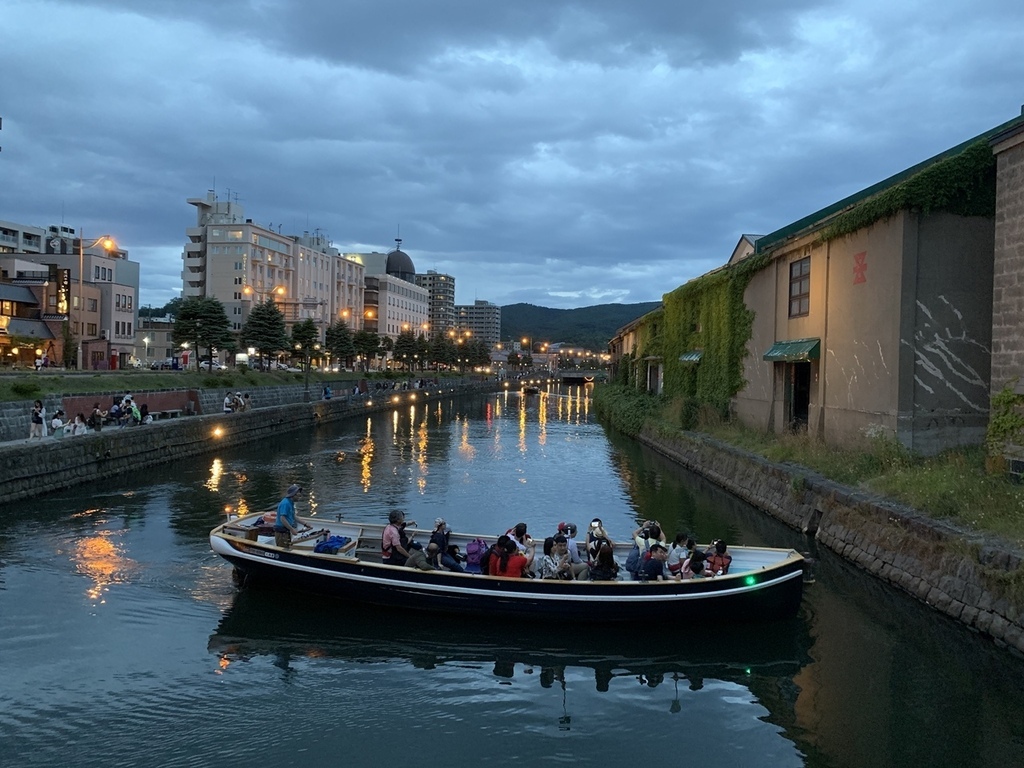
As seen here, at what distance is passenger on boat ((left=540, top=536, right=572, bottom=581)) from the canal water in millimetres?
853

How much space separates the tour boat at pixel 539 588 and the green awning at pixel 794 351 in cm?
1244

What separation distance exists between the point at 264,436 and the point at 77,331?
28.7 metres

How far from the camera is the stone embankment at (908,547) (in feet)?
39.2

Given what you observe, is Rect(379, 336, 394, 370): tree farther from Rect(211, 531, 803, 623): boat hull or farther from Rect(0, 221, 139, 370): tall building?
Rect(211, 531, 803, 623): boat hull

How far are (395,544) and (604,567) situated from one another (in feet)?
12.9

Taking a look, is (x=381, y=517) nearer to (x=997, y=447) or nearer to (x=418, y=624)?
(x=418, y=624)

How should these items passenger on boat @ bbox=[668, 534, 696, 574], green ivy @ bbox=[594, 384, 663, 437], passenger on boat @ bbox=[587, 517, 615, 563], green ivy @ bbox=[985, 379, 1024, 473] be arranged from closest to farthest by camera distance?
1. passenger on boat @ bbox=[668, 534, 696, 574]
2. passenger on boat @ bbox=[587, 517, 615, 563]
3. green ivy @ bbox=[985, 379, 1024, 473]
4. green ivy @ bbox=[594, 384, 663, 437]

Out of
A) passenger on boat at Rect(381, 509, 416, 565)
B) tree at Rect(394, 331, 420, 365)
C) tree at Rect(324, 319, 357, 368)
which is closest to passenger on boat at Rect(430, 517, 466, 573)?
passenger on boat at Rect(381, 509, 416, 565)

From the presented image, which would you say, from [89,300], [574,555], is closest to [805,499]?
[574,555]

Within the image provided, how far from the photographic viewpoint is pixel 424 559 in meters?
13.7

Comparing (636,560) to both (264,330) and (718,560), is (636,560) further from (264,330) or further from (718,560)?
(264,330)

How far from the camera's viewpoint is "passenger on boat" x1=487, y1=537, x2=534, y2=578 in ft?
45.0

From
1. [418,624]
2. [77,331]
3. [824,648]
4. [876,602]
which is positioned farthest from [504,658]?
[77,331]

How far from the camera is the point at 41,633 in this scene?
42.3ft
